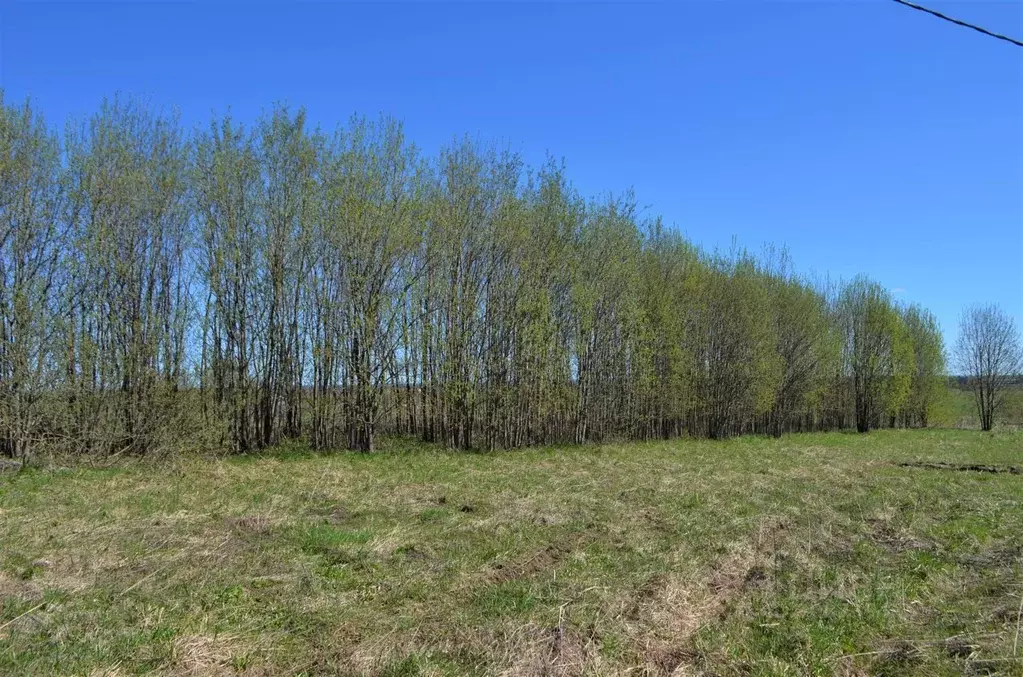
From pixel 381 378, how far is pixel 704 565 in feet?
41.0

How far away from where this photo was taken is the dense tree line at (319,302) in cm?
1237

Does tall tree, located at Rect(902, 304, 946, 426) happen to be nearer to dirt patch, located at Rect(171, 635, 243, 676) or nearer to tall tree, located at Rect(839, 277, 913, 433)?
tall tree, located at Rect(839, 277, 913, 433)

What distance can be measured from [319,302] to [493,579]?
1243 centimetres

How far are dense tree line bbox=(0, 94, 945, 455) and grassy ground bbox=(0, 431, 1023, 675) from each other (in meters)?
3.12

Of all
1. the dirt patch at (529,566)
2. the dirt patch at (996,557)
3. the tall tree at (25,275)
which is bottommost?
the dirt patch at (996,557)

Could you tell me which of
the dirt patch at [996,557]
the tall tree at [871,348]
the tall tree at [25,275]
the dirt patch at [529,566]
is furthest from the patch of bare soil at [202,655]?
the tall tree at [871,348]

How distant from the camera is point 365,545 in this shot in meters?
6.34

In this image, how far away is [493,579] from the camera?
214 inches

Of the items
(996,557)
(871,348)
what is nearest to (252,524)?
(996,557)

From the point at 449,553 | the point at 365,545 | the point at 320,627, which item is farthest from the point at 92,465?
the point at 320,627

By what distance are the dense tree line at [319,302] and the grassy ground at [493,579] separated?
3.12 metres

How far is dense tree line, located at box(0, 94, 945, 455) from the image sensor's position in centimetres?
1237

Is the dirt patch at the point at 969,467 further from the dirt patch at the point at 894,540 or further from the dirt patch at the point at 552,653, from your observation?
the dirt patch at the point at 552,653

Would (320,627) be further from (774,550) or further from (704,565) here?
(774,550)
